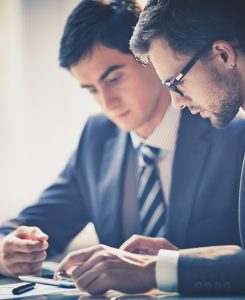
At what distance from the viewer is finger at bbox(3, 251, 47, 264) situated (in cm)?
143

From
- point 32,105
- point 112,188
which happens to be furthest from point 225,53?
point 32,105

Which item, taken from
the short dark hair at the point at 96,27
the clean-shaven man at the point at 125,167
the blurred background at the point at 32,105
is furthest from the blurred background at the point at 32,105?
the short dark hair at the point at 96,27

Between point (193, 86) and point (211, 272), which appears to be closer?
point (211, 272)

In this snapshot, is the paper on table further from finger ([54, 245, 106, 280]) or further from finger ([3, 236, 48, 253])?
finger ([3, 236, 48, 253])

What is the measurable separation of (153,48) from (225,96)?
20 cm

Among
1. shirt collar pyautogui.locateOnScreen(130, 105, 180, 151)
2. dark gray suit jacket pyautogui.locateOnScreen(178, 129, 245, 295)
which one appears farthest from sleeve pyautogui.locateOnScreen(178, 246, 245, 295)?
shirt collar pyautogui.locateOnScreen(130, 105, 180, 151)

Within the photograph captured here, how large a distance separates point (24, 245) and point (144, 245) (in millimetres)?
305

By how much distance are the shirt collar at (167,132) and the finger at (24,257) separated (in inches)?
19.2

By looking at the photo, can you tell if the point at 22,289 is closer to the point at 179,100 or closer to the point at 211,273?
the point at 211,273

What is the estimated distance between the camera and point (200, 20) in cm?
126

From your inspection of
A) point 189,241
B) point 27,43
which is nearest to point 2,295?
point 189,241

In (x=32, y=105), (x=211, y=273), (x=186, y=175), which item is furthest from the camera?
(x=32, y=105)

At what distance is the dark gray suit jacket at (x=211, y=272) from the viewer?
3.68 feet

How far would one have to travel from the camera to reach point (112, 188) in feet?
5.72
